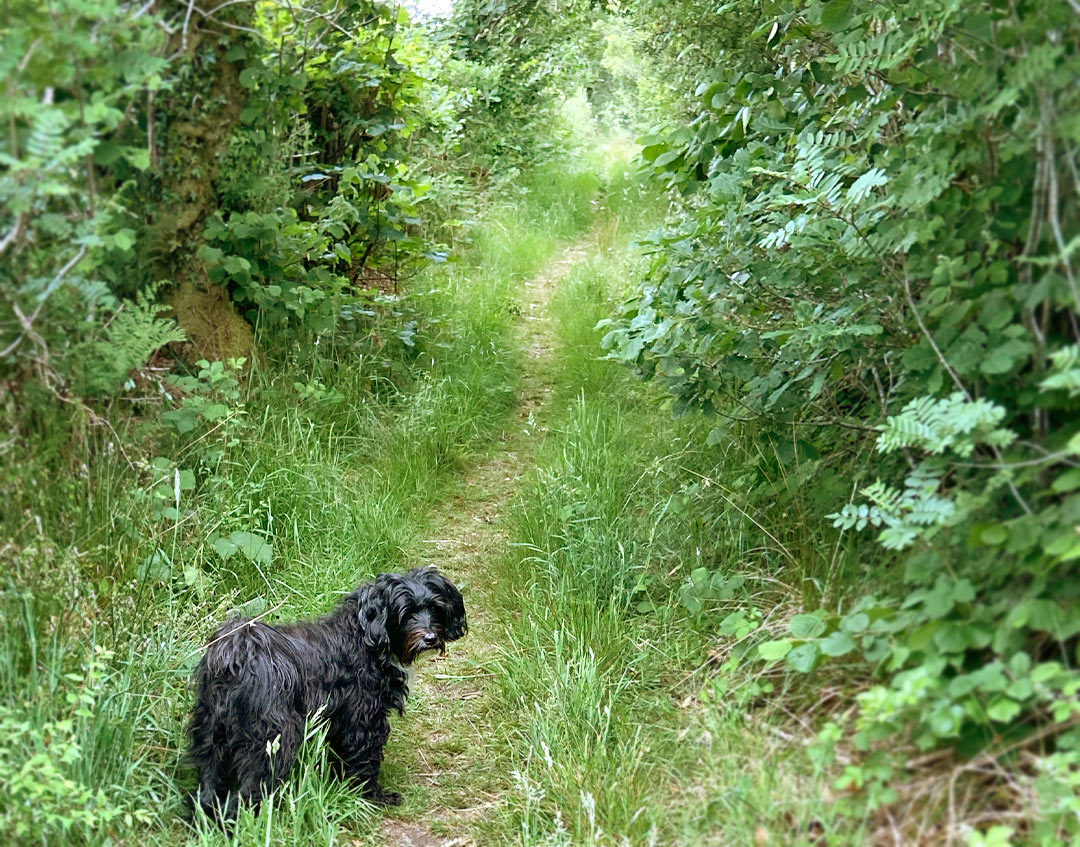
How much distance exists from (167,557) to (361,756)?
3.65ft

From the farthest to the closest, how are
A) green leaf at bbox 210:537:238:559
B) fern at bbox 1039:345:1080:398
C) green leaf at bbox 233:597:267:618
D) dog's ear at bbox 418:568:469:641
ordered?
green leaf at bbox 210:537:238:559, green leaf at bbox 233:597:267:618, dog's ear at bbox 418:568:469:641, fern at bbox 1039:345:1080:398

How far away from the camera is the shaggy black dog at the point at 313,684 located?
2836 millimetres

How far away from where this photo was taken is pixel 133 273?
3.06m

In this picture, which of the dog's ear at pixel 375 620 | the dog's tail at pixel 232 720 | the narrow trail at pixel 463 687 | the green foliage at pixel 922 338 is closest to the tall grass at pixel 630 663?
the narrow trail at pixel 463 687

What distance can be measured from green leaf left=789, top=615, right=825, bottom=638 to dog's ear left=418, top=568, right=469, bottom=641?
4.54 feet

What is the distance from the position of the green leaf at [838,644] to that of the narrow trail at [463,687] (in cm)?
137

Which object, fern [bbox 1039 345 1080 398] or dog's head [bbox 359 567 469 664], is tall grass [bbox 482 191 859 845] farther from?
fern [bbox 1039 345 1080 398]

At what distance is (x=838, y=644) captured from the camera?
242 centimetres

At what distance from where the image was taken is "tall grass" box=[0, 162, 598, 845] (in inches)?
102

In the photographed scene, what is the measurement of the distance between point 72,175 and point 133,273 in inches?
29.1

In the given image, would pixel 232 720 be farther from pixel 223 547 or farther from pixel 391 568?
pixel 391 568

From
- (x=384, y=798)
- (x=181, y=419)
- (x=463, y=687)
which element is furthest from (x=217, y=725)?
(x=181, y=419)

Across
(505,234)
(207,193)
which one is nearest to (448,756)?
(207,193)

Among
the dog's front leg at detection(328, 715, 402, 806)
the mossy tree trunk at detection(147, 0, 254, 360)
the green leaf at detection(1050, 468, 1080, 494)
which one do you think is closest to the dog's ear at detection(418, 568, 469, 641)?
the dog's front leg at detection(328, 715, 402, 806)
